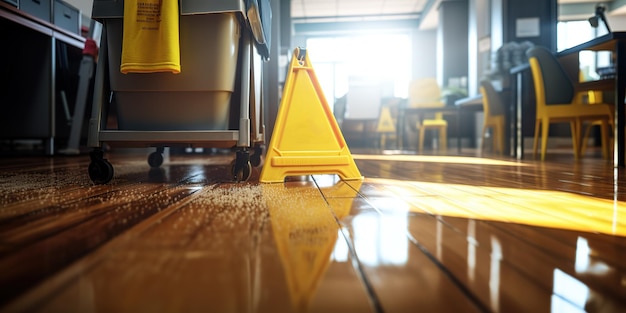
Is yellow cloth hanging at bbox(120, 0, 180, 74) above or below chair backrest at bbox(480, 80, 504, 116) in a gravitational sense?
below

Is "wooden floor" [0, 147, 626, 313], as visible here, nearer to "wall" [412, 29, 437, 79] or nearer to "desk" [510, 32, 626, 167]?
"desk" [510, 32, 626, 167]

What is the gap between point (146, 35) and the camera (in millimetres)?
1264

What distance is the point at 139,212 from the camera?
0.74 m

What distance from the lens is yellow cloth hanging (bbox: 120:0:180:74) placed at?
1249 millimetres

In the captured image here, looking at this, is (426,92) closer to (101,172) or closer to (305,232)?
(101,172)

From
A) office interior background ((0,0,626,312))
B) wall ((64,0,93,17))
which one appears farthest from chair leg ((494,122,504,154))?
wall ((64,0,93,17))

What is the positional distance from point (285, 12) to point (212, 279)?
523 centimetres

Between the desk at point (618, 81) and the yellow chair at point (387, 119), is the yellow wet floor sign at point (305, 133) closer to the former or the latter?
the desk at point (618, 81)

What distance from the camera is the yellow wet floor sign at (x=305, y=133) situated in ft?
4.57

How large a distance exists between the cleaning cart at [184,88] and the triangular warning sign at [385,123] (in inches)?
253

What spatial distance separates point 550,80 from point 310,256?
3103 millimetres

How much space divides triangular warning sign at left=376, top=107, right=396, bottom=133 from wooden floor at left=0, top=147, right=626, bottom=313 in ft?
22.5

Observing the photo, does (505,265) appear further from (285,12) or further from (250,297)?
(285,12)

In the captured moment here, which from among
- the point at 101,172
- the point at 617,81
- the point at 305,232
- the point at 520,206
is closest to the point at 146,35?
the point at 101,172
